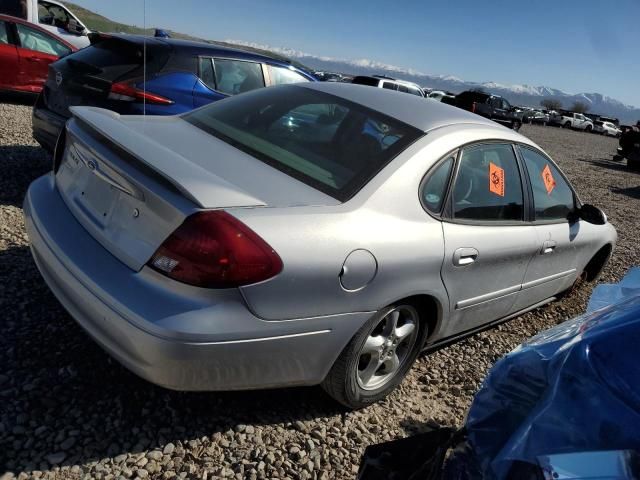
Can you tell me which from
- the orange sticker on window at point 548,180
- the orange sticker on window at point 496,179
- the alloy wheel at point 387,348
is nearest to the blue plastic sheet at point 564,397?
the alloy wheel at point 387,348

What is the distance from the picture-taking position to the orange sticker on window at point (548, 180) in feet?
12.1

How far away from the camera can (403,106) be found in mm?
3096

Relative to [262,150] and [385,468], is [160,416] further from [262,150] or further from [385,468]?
[262,150]

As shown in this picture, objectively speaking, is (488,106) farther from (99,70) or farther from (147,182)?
(147,182)

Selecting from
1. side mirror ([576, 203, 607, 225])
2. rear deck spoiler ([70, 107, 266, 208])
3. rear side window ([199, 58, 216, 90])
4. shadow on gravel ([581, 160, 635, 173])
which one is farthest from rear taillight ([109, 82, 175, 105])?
shadow on gravel ([581, 160, 635, 173])

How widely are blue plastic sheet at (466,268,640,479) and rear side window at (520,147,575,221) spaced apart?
1.72 meters

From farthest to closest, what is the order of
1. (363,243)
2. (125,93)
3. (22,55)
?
(22,55)
(125,93)
(363,243)

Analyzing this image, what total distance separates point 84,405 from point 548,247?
288cm

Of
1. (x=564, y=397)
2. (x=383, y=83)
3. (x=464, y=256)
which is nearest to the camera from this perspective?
(x=564, y=397)

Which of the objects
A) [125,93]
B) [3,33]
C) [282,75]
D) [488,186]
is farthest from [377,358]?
[3,33]

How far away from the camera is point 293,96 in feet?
10.8

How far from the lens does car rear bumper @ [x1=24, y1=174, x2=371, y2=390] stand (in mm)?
1943

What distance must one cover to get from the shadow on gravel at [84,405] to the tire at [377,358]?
0.65 ft

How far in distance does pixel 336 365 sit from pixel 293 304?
468 mm
